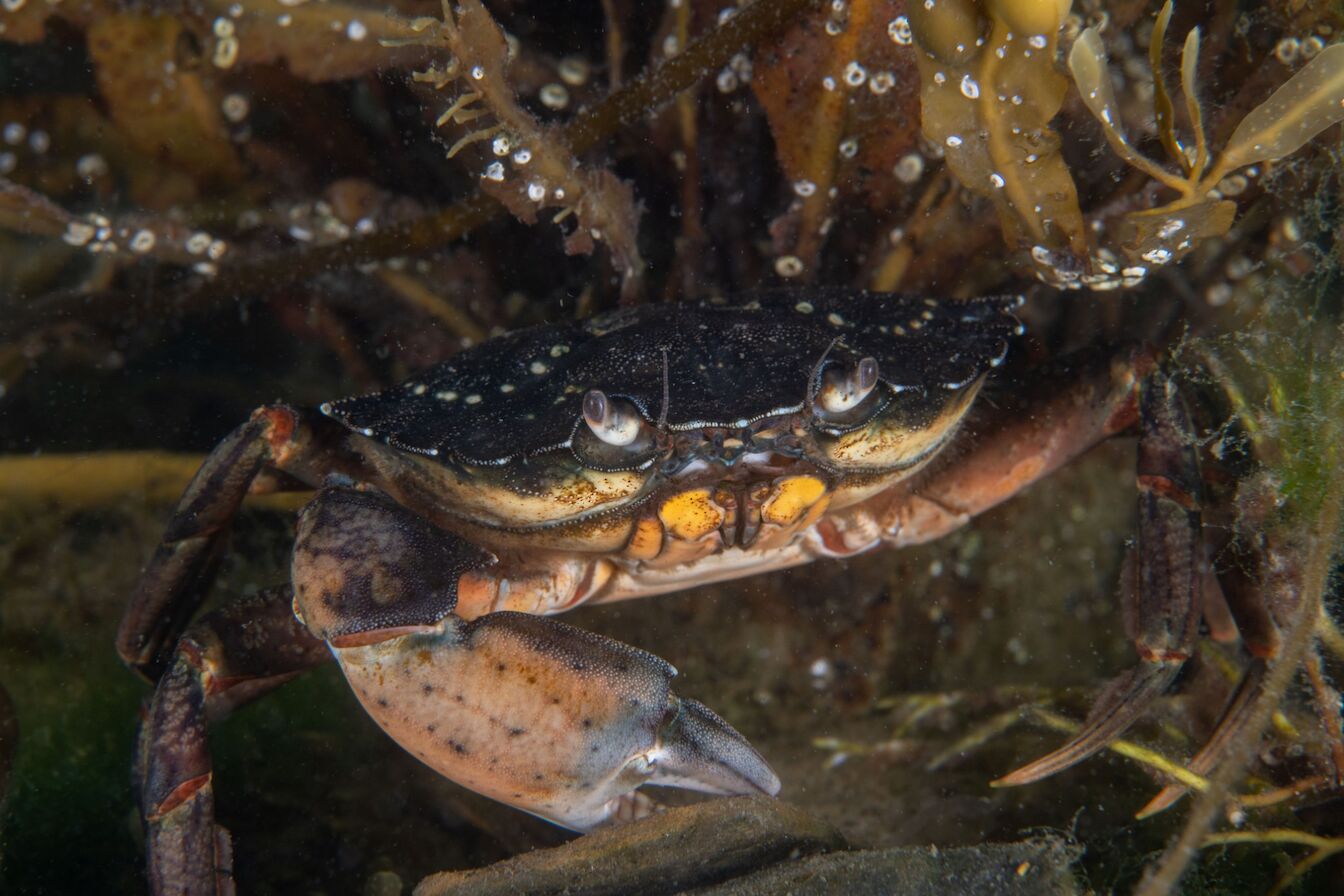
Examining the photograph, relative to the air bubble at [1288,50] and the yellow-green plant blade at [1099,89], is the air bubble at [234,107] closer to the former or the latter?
the yellow-green plant blade at [1099,89]

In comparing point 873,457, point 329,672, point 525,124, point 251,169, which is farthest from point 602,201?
point 329,672

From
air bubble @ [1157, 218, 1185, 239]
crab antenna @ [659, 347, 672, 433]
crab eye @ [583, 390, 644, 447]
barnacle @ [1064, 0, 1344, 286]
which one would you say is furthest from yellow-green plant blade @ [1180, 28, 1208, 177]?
crab eye @ [583, 390, 644, 447]

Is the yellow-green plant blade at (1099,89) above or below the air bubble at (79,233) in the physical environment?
above

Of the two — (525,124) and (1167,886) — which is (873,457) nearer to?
(1167,886)

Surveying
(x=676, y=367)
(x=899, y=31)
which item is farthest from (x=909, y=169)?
(x=676, y=367)

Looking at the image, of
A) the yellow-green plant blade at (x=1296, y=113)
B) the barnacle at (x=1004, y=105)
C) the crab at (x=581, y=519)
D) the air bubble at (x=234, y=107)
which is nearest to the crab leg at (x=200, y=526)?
the crab at (x=581, y=519)

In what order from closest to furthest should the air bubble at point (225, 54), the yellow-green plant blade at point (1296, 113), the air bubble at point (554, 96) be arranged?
the yellow-green plant blade at point (1296, 113), the air bubble at point (554, 96), the air bubble at point (225, 54)
